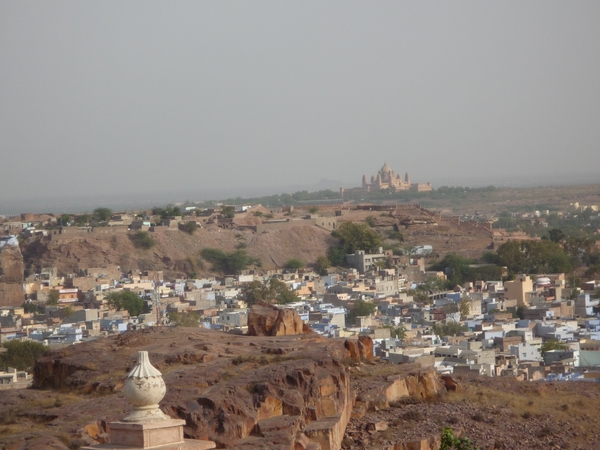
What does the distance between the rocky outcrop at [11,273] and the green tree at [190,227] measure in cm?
935

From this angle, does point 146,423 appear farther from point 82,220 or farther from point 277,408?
point 82,220

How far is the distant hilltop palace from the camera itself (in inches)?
6407

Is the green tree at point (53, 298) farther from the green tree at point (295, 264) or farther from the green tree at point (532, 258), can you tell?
the green tree at point (532, 258)

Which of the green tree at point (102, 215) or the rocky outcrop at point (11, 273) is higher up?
the green tree at point (102, 215)

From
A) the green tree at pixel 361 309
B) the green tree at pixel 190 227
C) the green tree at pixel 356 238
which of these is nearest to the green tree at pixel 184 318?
the green tree at pixel 361 309

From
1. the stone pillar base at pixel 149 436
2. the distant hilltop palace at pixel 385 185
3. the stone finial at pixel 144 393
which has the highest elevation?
the stone finial at pixel 144 393

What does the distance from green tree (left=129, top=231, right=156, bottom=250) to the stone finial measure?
193ft

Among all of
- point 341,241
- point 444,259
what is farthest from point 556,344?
point 341,241

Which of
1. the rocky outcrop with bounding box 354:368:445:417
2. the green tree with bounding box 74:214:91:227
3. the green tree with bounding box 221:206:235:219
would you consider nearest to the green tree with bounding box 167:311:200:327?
the rocky outcrop with bounding box 354:368:445:417

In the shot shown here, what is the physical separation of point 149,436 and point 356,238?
62.5 meters

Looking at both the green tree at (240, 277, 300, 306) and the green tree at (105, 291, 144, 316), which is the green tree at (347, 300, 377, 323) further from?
the green tree at (105, 291, 144, 316)

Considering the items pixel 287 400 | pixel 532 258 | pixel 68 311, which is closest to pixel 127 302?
pixel 68 311

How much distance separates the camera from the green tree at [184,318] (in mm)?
38906

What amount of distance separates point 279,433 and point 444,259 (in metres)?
51.8
